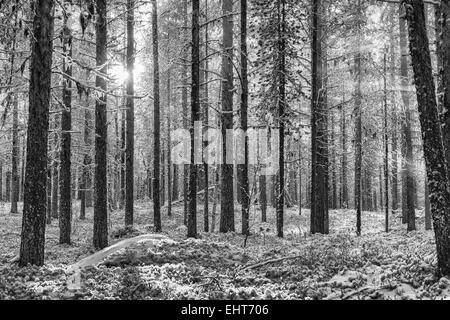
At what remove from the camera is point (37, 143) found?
8688 mm

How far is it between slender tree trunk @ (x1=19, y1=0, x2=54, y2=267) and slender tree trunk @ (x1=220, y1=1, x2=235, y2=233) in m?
9.01

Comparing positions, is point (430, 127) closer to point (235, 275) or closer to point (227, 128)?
point (235, 275)

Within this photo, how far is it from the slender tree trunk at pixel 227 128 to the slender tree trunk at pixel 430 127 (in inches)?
391

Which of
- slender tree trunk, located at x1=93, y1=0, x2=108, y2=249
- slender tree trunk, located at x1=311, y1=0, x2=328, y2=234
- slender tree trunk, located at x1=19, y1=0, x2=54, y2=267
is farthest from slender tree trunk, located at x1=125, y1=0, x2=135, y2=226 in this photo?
slender tree trunk, located at x1=19, y1=0, x2=54, y2=267

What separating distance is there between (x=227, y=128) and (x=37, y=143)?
1025 centimetres

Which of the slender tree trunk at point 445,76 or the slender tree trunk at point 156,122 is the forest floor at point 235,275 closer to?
the slender tree trunk at point 445,76

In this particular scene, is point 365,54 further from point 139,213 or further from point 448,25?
point 139,213

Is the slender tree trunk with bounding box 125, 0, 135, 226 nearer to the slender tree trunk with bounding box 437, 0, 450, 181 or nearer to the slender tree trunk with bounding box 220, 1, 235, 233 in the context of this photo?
the slender tree trunk with bounding box 220, 1, 235, 233

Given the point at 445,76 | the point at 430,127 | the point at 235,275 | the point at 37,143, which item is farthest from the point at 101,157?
the point at 445,76

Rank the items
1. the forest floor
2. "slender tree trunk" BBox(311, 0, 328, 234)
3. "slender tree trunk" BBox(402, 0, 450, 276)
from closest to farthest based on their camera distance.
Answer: the forest floor → "slender tree trunk" BBox(402, 0, 450, 276) → "slender tree trunk" BBox(311, 0, 328, 234)

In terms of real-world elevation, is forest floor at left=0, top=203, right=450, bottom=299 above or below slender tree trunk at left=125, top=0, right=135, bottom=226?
below

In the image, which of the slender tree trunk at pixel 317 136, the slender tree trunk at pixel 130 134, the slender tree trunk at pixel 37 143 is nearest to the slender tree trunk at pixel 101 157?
the slender tree trunk at pixel 130 134

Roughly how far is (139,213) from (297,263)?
2204 cm

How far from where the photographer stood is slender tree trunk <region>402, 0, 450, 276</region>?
754 centimetres
